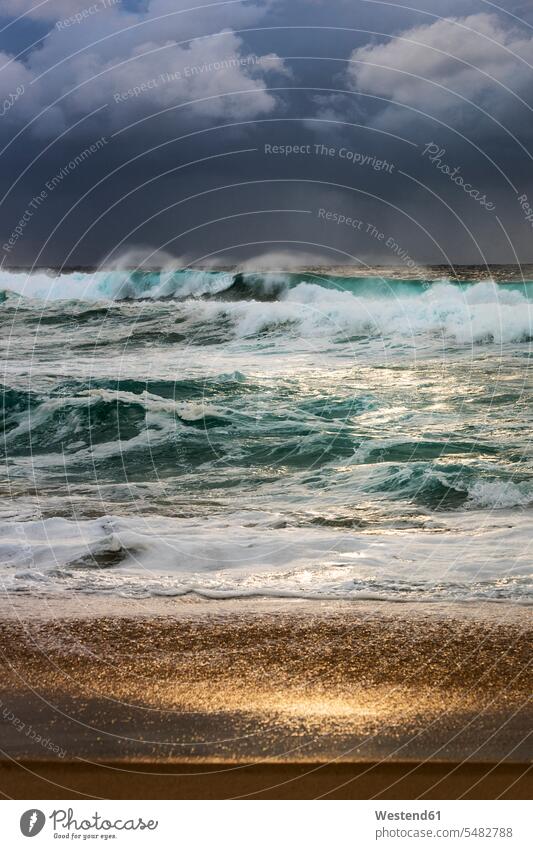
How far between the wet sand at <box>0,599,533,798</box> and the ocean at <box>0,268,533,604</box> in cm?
81

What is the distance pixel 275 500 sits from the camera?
12070 millimetres

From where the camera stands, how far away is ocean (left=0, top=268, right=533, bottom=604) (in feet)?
26.8

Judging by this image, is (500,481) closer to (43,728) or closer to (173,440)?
(173,440)

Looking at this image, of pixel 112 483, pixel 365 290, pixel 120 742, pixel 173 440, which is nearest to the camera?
pixel 120 742

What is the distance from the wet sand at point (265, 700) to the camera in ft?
13.8

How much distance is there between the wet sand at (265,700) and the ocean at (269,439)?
810mm

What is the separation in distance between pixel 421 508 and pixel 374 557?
284 centimetres

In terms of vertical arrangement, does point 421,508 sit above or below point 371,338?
below

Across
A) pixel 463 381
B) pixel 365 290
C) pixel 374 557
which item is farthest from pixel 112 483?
pixel 365 290

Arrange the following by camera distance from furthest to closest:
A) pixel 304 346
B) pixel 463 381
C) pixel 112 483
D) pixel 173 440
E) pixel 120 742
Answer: pixel 304 346, pixel 463 381, pixel 173 440, pixel 112 483, pixel 120 742
